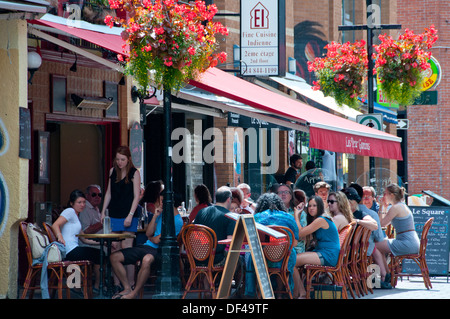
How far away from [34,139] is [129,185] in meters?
1.97

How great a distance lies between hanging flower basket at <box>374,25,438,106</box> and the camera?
16922 mm

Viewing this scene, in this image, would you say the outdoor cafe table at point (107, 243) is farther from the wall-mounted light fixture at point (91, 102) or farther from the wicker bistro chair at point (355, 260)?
the wall-mounted light fixture at point (91, 102)

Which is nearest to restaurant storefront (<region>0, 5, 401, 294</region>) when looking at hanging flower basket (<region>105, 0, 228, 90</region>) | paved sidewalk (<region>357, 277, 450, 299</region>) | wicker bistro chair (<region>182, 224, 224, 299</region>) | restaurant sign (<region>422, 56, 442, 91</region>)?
hanging flower basket (<region>105, 0, 228, 90</region>)

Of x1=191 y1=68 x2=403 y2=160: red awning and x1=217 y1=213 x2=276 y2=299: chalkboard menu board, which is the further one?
x1=191 y1=68 x2=403 y2=160: red awning

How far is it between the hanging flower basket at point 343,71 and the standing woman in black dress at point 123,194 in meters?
6.96

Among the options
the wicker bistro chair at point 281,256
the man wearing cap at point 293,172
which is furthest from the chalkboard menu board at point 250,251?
the man wearing cap at point 293,172

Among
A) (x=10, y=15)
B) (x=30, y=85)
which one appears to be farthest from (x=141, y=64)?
(x=30, y=85)

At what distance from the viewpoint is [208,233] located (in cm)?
994

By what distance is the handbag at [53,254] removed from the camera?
383 inches

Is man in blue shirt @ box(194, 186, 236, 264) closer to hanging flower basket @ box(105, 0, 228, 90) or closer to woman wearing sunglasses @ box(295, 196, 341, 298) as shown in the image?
woman wearing sunglasses @ box(295, 196, 341, 298)

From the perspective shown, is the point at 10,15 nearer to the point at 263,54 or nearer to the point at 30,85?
the point at 30,85

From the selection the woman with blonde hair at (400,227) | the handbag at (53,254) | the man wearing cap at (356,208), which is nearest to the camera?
the handbag at (53,254)

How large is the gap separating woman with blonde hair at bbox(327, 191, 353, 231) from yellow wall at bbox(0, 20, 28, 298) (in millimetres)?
4188

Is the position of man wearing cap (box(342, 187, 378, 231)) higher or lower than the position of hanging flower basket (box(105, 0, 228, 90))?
lower
